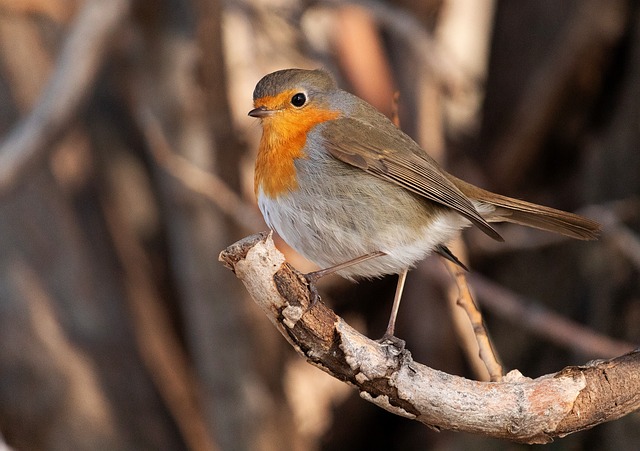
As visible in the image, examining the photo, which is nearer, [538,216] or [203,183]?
[538,216]

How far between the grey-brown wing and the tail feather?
11 centimetres

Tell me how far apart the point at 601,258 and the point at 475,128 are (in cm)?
138

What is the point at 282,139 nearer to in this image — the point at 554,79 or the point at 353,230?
the point at 353,230

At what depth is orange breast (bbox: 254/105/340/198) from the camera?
283cm

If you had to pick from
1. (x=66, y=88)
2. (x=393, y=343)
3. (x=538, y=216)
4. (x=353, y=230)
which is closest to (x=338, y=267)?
(x=353, y=230)

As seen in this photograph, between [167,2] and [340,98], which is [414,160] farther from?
[167,2]

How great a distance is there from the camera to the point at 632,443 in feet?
13.1

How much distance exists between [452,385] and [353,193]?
0.79m

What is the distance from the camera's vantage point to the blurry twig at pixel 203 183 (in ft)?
13.3

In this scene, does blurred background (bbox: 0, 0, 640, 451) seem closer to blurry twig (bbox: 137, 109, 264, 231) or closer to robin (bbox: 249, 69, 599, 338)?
blurry twig (bbox: 137, 109, 264, 231)

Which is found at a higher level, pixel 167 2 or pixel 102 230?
pixel 167 2

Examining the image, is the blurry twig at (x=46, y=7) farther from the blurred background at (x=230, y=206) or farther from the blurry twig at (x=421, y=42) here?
the blurry twig at (x=421, y=42)

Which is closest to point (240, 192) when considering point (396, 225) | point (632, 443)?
point (396, 225)

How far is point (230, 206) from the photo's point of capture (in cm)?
409
